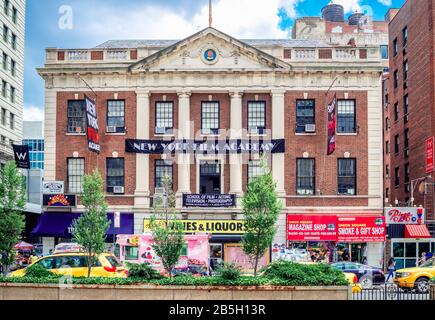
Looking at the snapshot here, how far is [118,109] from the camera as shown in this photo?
1532 inches

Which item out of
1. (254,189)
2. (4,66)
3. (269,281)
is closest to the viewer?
(269,281)

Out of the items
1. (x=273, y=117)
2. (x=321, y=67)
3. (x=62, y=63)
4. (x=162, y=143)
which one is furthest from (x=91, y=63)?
(x=321, y=67)

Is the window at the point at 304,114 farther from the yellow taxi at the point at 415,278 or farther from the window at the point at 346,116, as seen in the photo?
the yellow taxi at the point at 415,278

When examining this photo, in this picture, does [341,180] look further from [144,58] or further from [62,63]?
[62,63]

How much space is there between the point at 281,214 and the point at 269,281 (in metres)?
16.1

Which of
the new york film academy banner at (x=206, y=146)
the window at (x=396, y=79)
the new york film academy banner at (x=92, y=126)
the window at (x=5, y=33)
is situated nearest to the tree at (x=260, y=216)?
the new york film academy banner at (x=206, y=146)

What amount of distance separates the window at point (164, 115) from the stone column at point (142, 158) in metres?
0.67

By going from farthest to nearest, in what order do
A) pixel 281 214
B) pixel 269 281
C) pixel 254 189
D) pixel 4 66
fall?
1. pixel 4 66
2. pixel 281 214
3. pixel 254 189
4. pixel 269 281

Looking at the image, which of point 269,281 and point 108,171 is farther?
point 108,171

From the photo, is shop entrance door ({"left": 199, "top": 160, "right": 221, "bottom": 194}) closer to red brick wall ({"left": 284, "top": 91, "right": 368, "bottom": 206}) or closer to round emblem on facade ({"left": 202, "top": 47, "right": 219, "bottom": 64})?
red brick wall ({"left": 284, "top": 91, "right": 368, "bottom": 206})

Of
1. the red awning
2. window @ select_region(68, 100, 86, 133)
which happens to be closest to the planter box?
the red awning

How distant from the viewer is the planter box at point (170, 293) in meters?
21.0

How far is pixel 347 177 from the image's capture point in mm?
38062

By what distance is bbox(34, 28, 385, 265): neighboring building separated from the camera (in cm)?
3781
